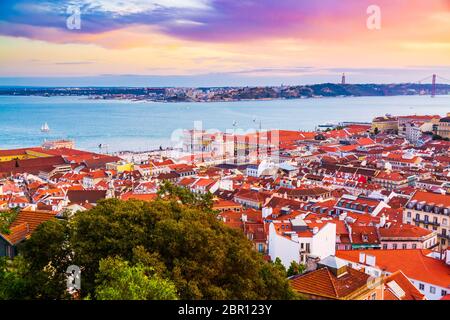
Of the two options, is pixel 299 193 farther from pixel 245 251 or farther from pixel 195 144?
pixel 195 144

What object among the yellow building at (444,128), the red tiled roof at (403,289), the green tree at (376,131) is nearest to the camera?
the red tiled roof at (403,289)

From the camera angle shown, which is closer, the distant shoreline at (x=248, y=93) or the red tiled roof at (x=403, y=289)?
the red tiled roof at (x=403, y=289)

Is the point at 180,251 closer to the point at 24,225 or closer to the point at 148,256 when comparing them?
the point at 148,256

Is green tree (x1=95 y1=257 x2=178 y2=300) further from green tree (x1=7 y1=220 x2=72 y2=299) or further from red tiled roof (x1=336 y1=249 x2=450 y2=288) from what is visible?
red tiled roof (x1=336 y1=249 x2=450 y2=288)

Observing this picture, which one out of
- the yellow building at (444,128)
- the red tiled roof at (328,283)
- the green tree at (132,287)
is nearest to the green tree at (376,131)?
the yellow building at (444,128)

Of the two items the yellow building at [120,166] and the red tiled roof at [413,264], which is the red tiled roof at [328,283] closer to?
the red tiled roof at [413,264]

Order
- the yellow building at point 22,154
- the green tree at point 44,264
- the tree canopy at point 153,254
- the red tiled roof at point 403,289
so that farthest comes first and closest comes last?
the yellow building at point 22,154 < the red tiled roof at point 403,289 < the green tree at point 44,264 < the tree canopy at point 153,254

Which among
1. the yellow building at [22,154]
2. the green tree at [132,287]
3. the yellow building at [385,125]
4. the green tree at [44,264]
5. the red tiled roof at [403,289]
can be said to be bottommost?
the yellow building at [22,154]

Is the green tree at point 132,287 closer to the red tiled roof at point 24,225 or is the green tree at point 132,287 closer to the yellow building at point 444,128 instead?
the red tiled roof at point 24,225

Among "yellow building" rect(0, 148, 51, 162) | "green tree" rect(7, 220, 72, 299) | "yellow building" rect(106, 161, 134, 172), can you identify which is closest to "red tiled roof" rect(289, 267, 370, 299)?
"green tree" rect(7, 220, 72, 299)

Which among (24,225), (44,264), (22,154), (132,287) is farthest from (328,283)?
(22,154)

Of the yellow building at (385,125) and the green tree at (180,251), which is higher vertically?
the green tree at (180,251)
